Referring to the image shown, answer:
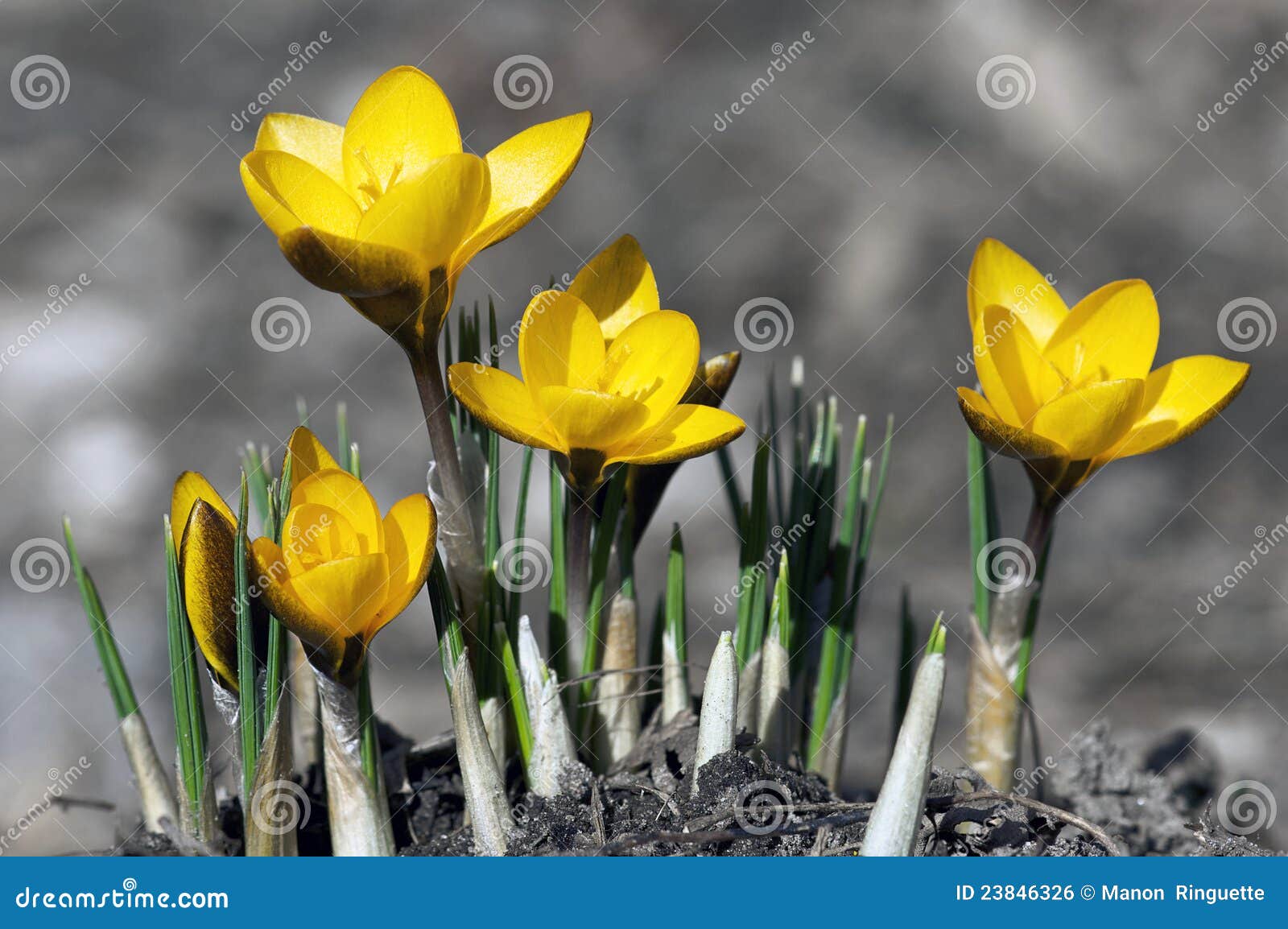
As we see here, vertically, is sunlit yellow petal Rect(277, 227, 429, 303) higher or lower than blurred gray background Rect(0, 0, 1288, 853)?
lower

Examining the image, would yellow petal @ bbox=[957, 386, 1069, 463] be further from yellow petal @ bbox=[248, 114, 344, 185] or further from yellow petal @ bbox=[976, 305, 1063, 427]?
yellow petal @ bbox=[248, 114, 344, 185]

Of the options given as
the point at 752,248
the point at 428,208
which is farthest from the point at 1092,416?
the point at 752,248

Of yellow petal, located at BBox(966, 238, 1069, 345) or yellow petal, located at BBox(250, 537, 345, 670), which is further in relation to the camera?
yellow petal, located at BBox(966, 238, 1069, 345)

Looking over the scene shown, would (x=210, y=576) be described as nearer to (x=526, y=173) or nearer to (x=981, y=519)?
(x=526, y=173)

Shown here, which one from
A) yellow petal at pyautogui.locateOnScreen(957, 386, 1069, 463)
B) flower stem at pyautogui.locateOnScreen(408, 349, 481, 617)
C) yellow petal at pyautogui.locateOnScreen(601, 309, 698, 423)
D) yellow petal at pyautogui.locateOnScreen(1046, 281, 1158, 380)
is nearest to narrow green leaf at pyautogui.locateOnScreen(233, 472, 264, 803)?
flower stem at pyautogui.locateOnScreen(408, 349, 481, 617)

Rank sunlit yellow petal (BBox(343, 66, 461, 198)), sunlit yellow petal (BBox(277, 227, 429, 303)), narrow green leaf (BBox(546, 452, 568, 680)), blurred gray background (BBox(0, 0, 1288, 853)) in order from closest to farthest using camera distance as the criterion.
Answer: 1. sunlit yellow petal (BBox(277, 227, 429, 303))
2. sunlit yellow petal (BBox(343, 66, 461, 198))
3. narrow green leaf (BBox(546, 452, 568, 680))
4. blurred gray background (BBox(0, 0, 1288, 853))

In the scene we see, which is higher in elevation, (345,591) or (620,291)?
(620,291)
